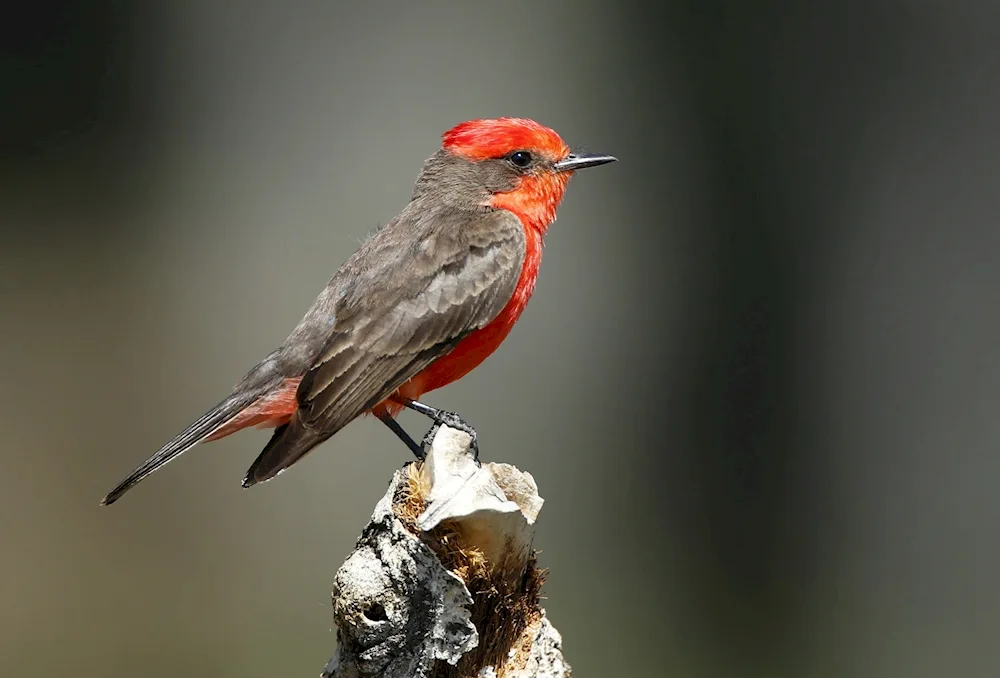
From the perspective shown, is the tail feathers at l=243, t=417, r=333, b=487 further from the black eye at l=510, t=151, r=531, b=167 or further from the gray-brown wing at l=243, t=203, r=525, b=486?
the black eye at l=510, t=151, r=531, b=167

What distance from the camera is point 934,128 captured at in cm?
618

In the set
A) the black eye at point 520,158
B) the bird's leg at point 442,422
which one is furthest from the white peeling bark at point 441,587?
the black eye at point 520,158

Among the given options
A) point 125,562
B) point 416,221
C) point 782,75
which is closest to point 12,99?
point 125,562

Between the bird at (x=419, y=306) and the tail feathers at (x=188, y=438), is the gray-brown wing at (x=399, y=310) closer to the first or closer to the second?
the bird at (x=419, y=306)

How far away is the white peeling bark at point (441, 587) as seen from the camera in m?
2.65

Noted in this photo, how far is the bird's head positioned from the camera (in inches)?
164

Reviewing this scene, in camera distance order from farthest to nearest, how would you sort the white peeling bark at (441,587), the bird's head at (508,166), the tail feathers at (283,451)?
the bird's head at (508,166) < the tail feathers at (283,451) < the white peeling bark at (441,587)

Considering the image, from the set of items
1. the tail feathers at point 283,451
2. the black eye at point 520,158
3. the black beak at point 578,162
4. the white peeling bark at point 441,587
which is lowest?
the white peeling bark at point 441,587

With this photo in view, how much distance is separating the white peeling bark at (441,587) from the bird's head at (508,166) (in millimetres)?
1572

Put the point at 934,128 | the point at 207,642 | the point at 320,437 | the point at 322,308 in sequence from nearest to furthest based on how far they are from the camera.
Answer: the point at 320,437, the point at 322,308, the point at 934,128, the point at 207,642

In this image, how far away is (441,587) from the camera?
2646 mm

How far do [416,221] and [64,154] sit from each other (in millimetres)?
3581

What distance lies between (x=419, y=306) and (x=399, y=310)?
0.21 feet

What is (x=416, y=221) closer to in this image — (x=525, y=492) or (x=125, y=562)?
(x=525, y=492)
